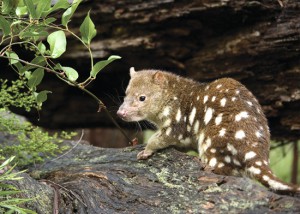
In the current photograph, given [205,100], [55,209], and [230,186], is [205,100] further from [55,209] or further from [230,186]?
[55,209]

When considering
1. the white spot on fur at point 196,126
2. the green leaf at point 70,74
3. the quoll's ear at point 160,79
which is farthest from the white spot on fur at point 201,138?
the green leaf at point 70,74

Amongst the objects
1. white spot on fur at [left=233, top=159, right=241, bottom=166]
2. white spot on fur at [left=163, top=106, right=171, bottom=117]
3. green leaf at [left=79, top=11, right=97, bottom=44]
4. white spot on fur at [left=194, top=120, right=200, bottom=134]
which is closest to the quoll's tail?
white spot on fur at [left=233, top=159, right=241, bottom=166]

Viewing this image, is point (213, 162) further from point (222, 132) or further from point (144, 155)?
point (144, 155)

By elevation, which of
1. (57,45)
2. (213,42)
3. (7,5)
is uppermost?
(7,5)

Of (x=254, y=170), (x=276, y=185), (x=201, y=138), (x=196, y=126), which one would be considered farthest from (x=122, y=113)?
(x=276, y=185)

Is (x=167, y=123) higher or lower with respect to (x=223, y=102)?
lower

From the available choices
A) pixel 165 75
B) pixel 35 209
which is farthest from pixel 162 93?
pixel 35 209
